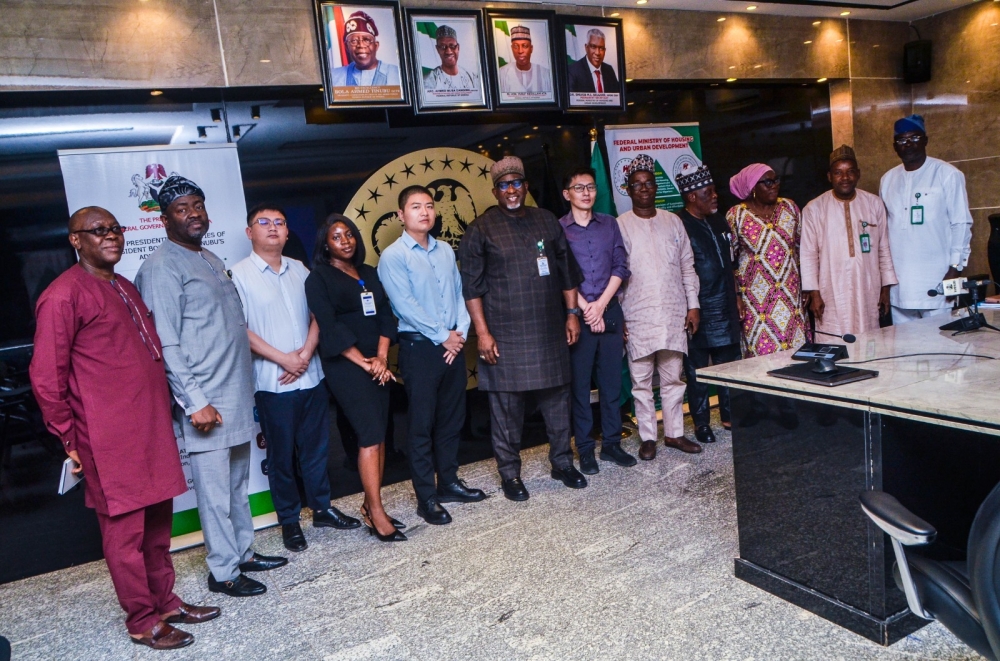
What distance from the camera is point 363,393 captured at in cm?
345

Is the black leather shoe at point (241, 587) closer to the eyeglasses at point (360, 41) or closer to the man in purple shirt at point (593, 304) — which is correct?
the man in purple shirt at point (593, 304)

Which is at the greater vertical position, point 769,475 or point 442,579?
point 769,475

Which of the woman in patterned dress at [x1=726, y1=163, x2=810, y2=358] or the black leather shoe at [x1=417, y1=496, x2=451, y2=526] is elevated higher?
the woman in patterned dress at [x1=726, y1=163, x2=810, y2=358]

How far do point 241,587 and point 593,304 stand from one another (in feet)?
7.53

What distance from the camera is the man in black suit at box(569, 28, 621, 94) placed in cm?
470

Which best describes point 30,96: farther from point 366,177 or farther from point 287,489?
point 287,489

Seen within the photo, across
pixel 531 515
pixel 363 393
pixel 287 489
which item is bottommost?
pixel 531 515

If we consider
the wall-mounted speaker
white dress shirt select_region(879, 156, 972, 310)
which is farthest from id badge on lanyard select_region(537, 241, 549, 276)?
the wall-mounted speaker

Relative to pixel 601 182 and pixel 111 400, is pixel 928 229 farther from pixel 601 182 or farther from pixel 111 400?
pixel 111 400

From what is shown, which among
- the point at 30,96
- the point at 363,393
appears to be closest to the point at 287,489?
the point at 363,393

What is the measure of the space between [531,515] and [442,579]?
0.74 metres

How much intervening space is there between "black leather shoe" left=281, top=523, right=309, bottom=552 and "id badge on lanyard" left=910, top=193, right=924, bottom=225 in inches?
161

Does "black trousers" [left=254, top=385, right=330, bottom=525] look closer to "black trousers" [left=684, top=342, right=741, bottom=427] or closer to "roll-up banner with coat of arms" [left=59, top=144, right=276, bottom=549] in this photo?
"roll-up banner with coat of arms" [left=59, top=144, right=276, bottom=549]

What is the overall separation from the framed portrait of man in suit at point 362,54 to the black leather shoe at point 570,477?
227cm
